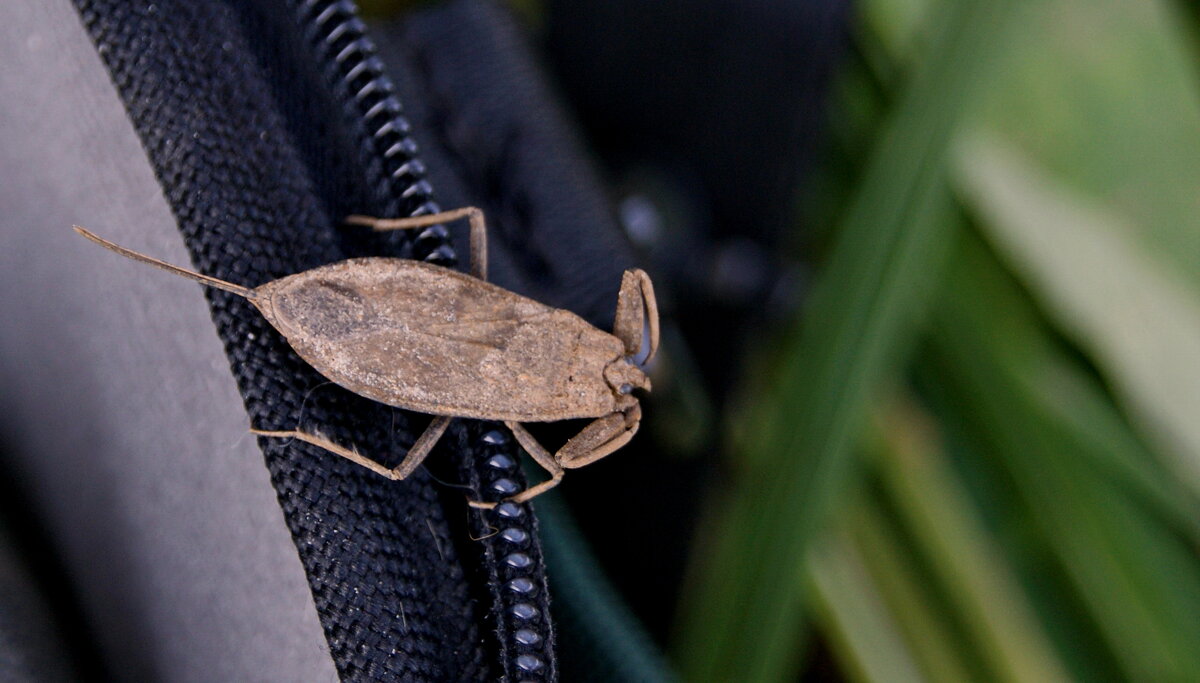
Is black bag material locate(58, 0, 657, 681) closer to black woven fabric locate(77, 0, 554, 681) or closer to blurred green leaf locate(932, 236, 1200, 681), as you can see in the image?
black woven fabric locate(77, 0, 554, 681)

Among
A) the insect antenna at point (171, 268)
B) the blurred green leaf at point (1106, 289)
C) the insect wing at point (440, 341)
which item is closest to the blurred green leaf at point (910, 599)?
the blurred green leaf at point (1106, 289)

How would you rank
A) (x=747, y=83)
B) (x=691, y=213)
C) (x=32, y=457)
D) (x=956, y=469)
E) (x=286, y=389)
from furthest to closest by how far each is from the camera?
1. (x=956, y=469)
2. (x=691, y=213)
3. (x=747, y=83)
4. (x=32, y=457)
5. (x=286, y=389)

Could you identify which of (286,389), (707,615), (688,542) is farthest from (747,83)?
(286,389)

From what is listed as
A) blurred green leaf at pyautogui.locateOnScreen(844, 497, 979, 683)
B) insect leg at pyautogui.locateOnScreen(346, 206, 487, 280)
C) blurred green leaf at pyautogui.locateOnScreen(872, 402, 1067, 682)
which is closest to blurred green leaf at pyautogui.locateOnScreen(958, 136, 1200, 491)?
blurred green leaf at pyautogui.locateOnScreen(872, 402, 1067, 682)

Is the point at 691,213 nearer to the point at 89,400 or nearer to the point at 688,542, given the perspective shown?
the point at 688,542

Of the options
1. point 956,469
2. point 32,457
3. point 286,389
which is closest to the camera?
point 286,389

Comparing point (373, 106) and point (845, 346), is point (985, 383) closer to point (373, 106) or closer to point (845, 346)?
point (845, 346)
